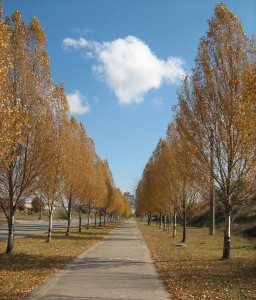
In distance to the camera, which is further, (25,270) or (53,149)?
(53,149)

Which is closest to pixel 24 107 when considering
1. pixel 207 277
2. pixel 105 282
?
pixel 105 282

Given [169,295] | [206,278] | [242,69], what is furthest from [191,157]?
[169,295]

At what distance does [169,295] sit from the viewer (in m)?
8.30

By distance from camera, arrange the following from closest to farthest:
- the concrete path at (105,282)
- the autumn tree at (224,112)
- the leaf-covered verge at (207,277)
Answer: the concrete path at (105,282), the leaf-covered verge at (207,277), the autumn tree at (224,112)

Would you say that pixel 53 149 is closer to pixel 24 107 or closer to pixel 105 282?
pixel 24 107

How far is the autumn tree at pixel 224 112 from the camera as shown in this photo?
14.3 metres

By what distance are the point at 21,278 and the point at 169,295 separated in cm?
411

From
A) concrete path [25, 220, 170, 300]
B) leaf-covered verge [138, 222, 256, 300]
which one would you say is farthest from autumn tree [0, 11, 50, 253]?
leaf-covered verge [138, 222, 256, 300]

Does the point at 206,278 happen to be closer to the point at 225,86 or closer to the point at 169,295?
the point at 169,295

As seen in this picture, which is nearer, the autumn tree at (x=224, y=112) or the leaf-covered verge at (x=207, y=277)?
the leaf-covered verge at (x=207, y=277)

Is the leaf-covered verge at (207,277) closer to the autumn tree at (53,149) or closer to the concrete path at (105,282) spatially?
the concrete path at (105,282)

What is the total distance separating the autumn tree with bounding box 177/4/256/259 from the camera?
14.3 meters

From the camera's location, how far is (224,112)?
14398mm

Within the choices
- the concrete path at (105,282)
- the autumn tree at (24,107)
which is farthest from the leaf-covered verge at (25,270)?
the autumn tree at (24,107)
